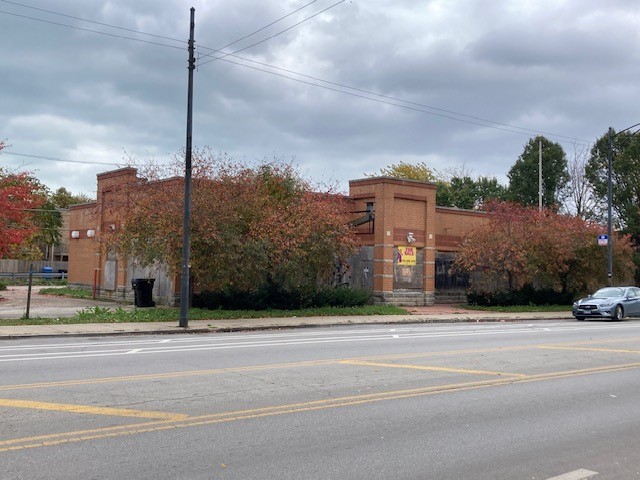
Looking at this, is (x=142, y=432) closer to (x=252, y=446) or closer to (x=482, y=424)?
(x=252, y=446)

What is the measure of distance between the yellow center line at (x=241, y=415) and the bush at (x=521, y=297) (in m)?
23.1

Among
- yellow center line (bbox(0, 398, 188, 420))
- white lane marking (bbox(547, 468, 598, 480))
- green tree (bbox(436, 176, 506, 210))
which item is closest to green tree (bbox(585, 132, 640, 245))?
green tree (bbox(436, 176, 506, 210))

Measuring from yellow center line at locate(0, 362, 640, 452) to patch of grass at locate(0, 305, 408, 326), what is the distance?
14.0 metres

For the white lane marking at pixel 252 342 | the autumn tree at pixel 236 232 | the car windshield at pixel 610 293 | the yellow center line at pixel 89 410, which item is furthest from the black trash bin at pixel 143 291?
the yellow center line at pixel 89 410

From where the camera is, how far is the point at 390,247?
31609 mm

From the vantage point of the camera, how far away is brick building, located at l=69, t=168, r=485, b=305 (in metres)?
31.6

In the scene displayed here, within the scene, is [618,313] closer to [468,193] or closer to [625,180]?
[625,180]

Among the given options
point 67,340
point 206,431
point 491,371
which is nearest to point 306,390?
point 206,431

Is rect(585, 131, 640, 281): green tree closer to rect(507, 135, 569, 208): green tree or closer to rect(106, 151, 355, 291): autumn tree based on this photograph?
rect(507, 135, 569, 208): green tree

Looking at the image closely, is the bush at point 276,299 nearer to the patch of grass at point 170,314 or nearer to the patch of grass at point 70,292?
the patch of grass at point 170,314

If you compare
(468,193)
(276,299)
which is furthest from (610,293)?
(468,193)

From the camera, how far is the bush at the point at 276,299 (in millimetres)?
25500

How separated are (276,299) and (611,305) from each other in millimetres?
13436

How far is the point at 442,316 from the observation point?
90.2ft
